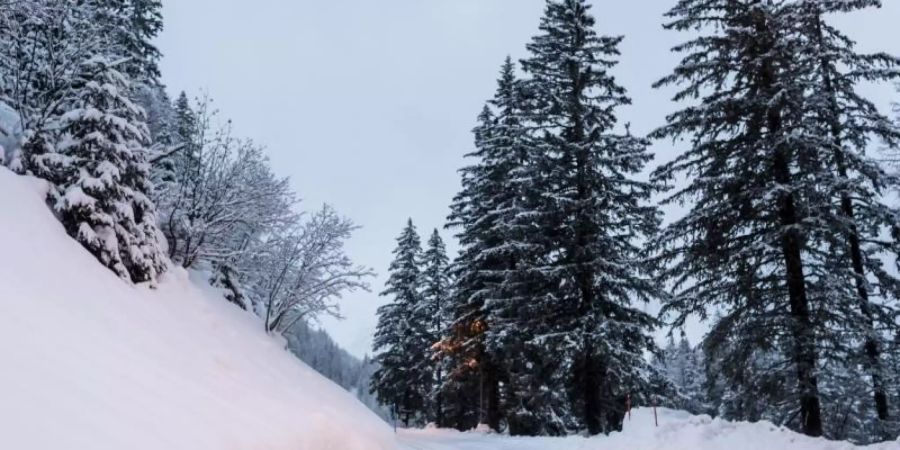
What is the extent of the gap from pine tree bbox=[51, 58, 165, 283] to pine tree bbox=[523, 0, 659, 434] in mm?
11605

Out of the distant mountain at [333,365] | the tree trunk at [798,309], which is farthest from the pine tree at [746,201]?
the distant mountain at [333,365]

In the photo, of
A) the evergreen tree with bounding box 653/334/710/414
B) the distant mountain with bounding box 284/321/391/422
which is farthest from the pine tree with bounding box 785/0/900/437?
the distant mountain with bounding box 284/321/391/422

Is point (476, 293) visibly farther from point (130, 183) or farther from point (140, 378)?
point (140, 378)

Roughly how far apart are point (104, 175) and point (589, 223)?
1371 cm

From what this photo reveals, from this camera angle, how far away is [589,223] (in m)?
19.0

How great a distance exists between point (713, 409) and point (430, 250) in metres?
24.6

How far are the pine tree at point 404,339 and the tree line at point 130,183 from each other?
16566mm

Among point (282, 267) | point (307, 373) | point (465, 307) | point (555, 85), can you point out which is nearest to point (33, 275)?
point (307, 373)

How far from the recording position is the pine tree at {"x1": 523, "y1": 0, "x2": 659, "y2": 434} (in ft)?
58.3

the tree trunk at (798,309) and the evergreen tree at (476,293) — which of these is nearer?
the tree trunk at (798,309)

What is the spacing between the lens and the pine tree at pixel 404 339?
38.4 meters

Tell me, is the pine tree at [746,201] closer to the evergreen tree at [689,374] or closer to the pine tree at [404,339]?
the evergreen tree at [689,374]

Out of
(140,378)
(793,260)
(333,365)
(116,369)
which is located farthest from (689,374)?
(333,365)

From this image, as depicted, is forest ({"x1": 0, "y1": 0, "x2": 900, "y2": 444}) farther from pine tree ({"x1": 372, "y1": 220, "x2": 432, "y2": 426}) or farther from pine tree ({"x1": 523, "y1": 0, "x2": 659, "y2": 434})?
pine tree ({"x1": 372, "y1": 220, "x2": 432, "y2": 426})
